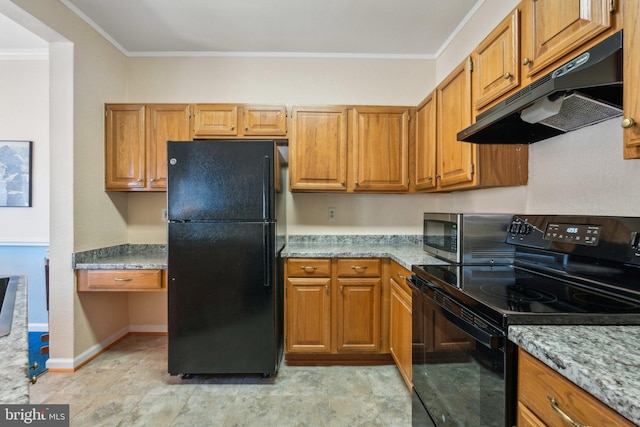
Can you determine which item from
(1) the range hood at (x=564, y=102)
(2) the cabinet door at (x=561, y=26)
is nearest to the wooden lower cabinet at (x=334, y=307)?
(1) the range hood at (x=564, y=102)

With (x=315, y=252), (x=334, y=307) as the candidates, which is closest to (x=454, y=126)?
(x=315, y=252)

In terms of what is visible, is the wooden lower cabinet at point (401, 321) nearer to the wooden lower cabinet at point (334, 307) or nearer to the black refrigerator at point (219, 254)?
the wooden lower cabinet at point (334, 307)

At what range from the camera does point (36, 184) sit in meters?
2.87

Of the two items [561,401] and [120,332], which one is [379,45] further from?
[120,332]

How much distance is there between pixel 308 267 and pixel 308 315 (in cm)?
37

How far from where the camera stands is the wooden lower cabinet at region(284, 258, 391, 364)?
2258 mm

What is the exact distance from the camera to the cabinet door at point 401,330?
6.13ft

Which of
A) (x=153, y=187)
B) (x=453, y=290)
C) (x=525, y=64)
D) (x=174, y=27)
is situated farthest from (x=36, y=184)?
(x=525, y=64)

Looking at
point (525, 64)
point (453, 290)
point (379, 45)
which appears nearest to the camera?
point (453, 290)

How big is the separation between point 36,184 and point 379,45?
351 cm

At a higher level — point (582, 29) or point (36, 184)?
point (582, 29)

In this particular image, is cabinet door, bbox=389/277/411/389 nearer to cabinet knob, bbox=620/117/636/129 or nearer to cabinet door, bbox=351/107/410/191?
cabinet door, bbox=351/107/410/191

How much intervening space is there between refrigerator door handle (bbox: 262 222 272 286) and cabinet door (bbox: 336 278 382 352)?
1.81ft

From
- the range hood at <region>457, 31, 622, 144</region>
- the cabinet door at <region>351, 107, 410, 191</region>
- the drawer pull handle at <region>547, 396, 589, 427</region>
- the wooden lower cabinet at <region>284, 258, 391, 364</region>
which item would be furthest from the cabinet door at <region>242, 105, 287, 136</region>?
the drawer pull handle at <region>547, 396, 589, 427</region>
